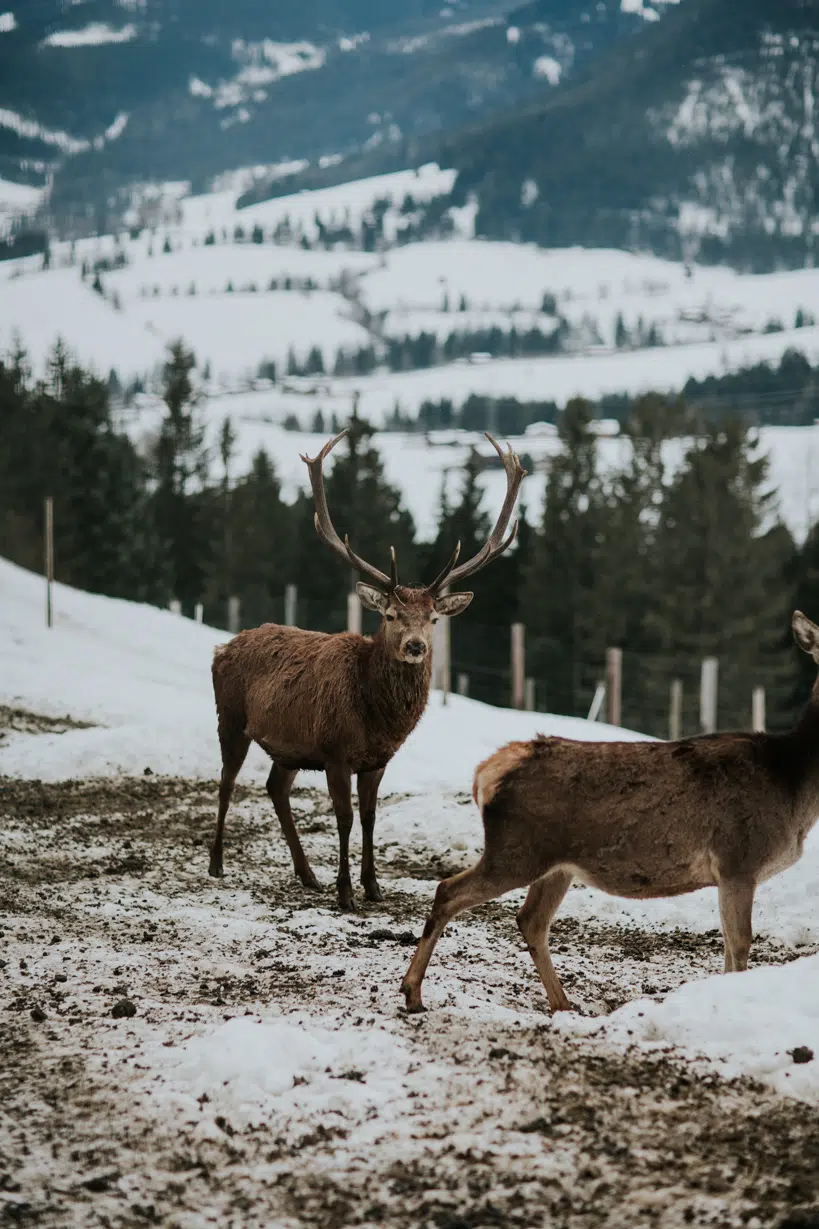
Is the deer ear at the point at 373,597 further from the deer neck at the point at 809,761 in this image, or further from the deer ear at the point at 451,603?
the deer neck at the point at 809,761

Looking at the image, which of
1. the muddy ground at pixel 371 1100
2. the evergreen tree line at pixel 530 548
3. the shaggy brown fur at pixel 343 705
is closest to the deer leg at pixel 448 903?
the muddy ground at pixel 371 1100

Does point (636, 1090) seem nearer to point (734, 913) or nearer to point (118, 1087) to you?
point (734, 913)

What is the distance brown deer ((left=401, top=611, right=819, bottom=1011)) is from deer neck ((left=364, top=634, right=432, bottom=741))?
7.86ft

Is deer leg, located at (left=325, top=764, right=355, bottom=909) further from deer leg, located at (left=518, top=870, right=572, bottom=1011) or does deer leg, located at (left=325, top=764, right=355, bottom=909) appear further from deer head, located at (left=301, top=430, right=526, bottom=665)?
Answer: deer leg, located at (left=518, top=870, right=572, bottom=1011)

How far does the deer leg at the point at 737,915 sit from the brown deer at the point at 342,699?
2881mm

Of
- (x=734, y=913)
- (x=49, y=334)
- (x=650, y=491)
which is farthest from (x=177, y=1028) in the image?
(x=49, y=334)

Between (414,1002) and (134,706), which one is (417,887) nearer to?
(414,1002)

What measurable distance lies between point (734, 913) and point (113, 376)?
149 metres

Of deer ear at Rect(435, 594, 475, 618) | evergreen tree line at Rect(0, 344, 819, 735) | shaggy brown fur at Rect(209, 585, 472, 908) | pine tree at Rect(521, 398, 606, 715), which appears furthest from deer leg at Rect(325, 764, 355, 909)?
pine tree at Rect(521, 398, 606, 715)

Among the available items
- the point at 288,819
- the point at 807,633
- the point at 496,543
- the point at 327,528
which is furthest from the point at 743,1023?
the point at 327,528

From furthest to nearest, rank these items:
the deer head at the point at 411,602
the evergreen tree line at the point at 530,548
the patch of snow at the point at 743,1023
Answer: the evergreen tree line at the point at 530,548, the deer head at the point at 411,602, the patch of snow at the point at 743,1023

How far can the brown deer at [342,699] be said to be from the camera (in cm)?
919

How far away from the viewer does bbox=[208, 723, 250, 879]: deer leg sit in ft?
32.6

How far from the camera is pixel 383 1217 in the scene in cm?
441
